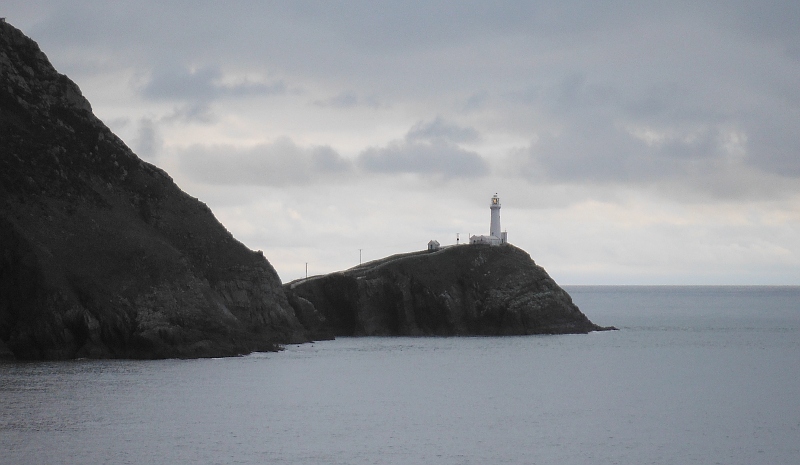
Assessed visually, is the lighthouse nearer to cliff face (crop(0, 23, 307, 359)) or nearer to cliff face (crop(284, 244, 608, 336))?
cliff face (crop(284, 244, 608, 336))

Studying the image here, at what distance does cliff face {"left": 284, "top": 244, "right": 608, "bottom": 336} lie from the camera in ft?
435

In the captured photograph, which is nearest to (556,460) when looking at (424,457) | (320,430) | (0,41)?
(424,457)

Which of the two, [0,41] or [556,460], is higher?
[0,41]

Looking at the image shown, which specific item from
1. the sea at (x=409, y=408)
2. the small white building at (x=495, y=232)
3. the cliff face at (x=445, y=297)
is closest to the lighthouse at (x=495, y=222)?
the small white building at (x=495, y=232)

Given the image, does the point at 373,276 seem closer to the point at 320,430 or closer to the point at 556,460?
the point at 320,430

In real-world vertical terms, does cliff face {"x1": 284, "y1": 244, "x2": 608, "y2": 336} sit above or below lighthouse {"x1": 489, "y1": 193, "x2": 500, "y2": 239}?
below

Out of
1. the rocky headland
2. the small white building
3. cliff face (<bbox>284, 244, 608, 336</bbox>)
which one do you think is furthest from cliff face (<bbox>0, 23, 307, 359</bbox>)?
the small white building

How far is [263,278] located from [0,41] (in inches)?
1561

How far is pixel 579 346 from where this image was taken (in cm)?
12056

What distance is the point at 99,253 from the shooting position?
10181 cm

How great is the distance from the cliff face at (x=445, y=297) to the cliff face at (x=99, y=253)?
15355 millimetres

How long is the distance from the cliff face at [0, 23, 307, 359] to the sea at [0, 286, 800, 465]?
164 inches

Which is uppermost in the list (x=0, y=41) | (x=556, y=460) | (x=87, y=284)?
(x=0, y=41)

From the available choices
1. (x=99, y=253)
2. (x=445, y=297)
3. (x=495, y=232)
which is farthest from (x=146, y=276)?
(x=495, y=232)
